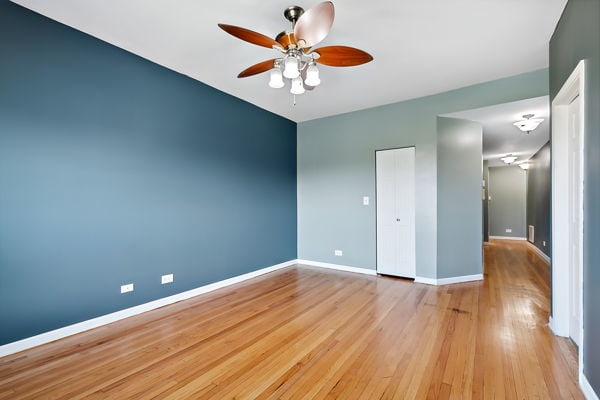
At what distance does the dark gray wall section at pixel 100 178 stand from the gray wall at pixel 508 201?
9167 mm

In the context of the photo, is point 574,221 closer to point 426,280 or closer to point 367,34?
point 426,280

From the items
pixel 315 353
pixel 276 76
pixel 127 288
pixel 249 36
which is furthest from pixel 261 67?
pixel 127 288

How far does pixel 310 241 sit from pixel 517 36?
411 centimetres

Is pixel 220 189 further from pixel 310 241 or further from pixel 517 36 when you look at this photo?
pixel 517 36

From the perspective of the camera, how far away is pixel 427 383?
5.86 feet

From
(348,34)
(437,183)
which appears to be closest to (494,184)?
(437,183)

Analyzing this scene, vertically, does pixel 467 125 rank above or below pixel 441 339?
above

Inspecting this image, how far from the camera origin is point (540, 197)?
6434mm

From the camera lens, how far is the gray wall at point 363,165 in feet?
12.1

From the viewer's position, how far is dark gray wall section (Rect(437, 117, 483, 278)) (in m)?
3.94

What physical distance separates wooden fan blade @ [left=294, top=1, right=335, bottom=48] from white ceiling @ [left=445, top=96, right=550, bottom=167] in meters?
2.96

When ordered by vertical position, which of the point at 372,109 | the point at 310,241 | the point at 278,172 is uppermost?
the point at 372,109

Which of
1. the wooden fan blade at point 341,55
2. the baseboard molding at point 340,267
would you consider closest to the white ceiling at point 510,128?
the wooden fan blade at point 341,55

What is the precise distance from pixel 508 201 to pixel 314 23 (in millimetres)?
9997
